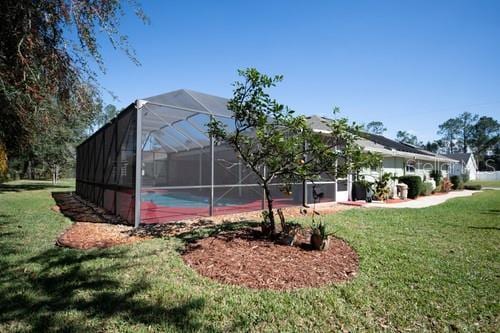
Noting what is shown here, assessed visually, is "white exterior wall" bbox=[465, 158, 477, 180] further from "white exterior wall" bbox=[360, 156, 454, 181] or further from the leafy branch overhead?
the leafy branch overhead

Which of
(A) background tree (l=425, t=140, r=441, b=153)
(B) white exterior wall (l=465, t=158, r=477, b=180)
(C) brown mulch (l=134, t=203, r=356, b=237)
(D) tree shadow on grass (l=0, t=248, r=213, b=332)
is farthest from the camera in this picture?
(A) background tree (l=425, t=140, r=441, b=153)

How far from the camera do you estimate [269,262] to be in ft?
13.8

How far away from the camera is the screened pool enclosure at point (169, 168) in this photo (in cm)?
750

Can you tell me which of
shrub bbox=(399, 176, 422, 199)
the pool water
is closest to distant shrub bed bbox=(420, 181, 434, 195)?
shrub bbox=(399, 176, 422, 199)

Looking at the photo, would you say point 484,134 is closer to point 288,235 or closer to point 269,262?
point 288,235

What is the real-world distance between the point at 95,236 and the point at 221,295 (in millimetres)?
4024

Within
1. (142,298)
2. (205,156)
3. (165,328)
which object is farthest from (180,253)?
(205,156)

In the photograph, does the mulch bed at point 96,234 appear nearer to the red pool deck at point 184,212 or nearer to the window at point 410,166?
the red pool deck at point 184,212

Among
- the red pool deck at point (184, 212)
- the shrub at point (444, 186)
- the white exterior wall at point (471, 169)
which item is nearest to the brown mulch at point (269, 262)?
the red pool deck at point (184, 212)

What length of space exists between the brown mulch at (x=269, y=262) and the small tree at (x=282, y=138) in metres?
0.82

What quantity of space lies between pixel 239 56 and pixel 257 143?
17.7 feet

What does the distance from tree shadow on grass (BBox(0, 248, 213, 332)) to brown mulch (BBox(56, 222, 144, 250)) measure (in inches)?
41.0

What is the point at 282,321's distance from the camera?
2.72 metres

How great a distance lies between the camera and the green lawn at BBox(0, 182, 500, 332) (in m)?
2.68
